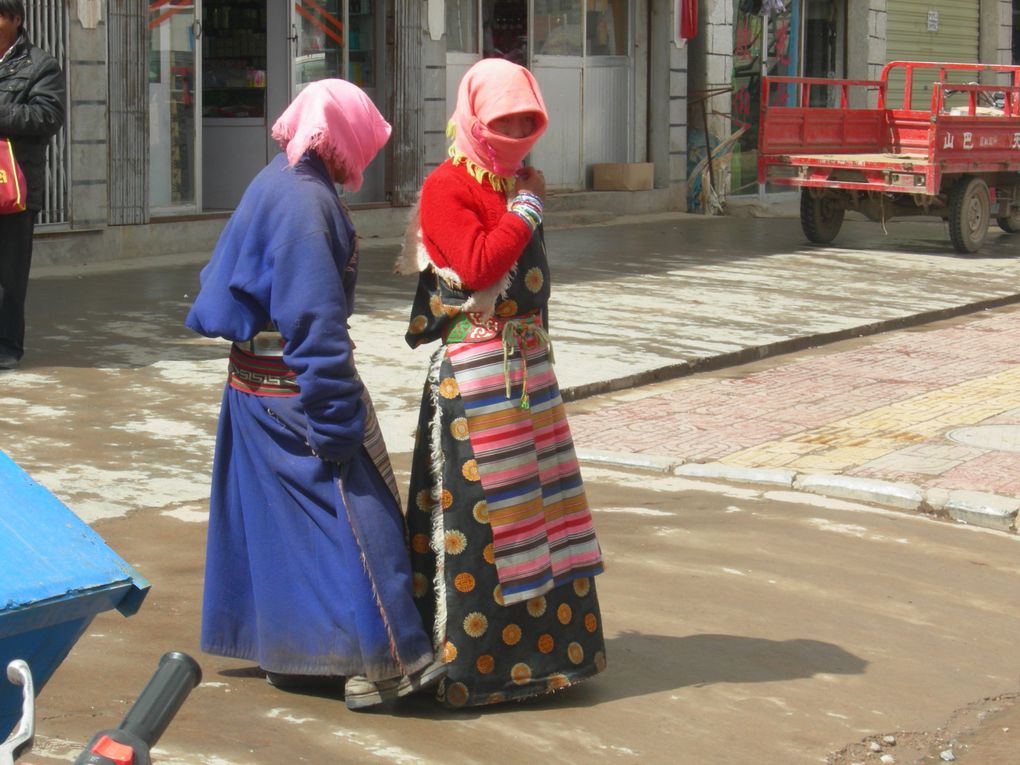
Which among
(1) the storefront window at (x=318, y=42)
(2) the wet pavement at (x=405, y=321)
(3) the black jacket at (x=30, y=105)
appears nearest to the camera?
(2) the wet pavement at (x=405, y=321)

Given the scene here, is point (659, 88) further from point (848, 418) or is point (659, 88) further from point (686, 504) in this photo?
point (686, 504)

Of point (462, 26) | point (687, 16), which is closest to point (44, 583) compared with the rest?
point (462, 26)

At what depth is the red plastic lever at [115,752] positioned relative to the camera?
5.44 feet

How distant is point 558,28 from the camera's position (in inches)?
715

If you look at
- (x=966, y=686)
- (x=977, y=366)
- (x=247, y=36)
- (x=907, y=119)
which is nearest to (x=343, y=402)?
(x=966, y=686)

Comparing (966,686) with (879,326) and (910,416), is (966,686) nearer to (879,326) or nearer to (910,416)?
(910,416)

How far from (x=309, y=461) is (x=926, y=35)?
72.1 feet

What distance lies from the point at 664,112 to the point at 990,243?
13.8 feet

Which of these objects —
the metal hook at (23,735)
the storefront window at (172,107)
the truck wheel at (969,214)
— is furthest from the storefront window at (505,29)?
the metal hook at (23,735)

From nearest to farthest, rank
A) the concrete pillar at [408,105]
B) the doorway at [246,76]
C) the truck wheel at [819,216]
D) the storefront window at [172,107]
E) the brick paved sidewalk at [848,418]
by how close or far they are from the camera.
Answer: the brick paved sidewalk at [848,418]
the storefront window at [172,107]
the doorway at [246,76]
the concrete pillar at [408,105]
the truck wheel at [819,216]

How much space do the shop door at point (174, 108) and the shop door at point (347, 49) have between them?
1.18m

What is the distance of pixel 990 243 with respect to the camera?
57.4 ft

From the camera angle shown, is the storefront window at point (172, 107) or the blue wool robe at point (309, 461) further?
the storefront window at point (172, 107)

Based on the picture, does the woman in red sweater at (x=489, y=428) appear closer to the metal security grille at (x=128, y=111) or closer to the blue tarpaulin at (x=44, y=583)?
the blue tarpaulin at (x=44, y=583)
